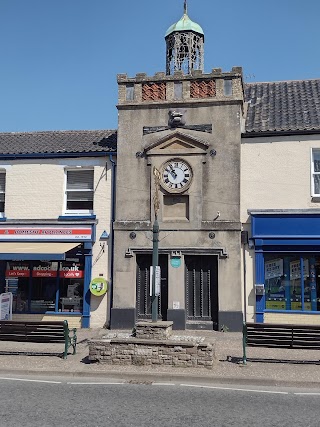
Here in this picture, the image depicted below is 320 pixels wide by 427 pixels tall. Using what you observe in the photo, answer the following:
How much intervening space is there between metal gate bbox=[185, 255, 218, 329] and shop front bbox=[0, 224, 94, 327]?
3559 millimetres

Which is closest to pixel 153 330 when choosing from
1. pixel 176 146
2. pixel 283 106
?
pixel 176 146

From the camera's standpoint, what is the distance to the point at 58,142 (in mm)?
18391

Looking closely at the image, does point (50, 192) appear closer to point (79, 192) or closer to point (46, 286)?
point (79, 192)

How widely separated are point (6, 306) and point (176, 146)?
311 inches

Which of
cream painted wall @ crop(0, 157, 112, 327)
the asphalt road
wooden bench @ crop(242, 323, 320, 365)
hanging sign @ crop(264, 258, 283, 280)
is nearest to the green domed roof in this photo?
cream painted wall @ crop(0, 157, 112, 327)

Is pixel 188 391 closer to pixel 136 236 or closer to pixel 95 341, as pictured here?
pixel 95 341

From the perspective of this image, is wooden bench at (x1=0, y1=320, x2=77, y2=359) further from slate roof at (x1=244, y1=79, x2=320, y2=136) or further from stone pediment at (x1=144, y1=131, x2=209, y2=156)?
slate roof at (x1=244, y1=79, x2=320, y2=136)

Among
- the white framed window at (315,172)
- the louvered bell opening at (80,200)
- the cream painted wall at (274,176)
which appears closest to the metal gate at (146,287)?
the cream painted wall at (274,176)

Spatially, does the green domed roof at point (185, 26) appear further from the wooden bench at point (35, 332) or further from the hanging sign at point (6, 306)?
the wooden bench at point (35, 332)

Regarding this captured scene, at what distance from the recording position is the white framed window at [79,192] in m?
17.3

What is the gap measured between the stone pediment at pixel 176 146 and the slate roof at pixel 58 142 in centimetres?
159

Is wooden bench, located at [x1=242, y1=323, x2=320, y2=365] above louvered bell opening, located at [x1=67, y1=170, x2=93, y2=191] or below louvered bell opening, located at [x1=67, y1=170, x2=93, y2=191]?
below

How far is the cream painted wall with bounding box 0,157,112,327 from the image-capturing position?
16.8 m

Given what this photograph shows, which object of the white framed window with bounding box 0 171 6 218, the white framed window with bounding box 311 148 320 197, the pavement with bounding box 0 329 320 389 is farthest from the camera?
the white framed window with bounding box 0 171 6 218
